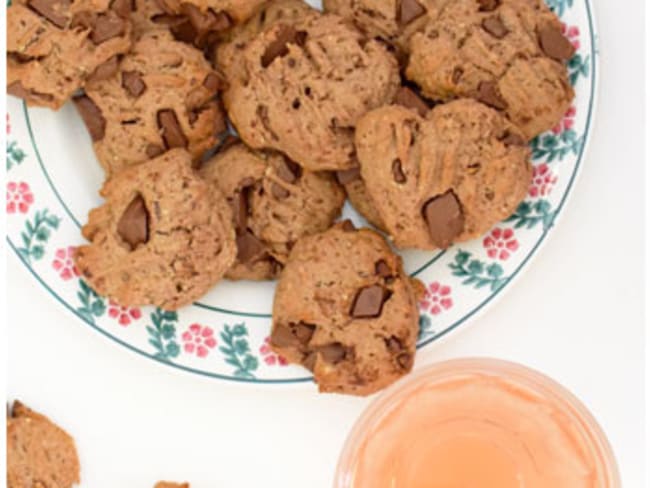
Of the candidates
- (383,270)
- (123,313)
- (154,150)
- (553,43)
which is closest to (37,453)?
(123,313)

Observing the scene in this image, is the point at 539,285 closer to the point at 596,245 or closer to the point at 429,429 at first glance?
the point at 596,245

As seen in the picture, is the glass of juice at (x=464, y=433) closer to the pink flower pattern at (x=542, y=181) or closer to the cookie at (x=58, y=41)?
the pink flower pattern at (x=542, y=181)

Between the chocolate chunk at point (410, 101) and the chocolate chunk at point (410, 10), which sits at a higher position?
the chocolate chunk at point (410, 10)

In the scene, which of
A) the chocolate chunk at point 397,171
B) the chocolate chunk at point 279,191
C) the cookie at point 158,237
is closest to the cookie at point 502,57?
the chocolate chunk at point 397,171

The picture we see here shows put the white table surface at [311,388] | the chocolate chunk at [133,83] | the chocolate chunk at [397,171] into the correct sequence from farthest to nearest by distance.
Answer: the white table surface at [311,388]
the chocolate chunk at [133,83]
the chocolate chunk at [397,171]

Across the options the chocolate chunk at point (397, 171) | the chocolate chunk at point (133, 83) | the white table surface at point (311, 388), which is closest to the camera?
the chocolate chunk at point (397, 171)

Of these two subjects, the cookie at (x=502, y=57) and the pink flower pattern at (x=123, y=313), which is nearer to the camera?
the cookie at (x=502, y=57)

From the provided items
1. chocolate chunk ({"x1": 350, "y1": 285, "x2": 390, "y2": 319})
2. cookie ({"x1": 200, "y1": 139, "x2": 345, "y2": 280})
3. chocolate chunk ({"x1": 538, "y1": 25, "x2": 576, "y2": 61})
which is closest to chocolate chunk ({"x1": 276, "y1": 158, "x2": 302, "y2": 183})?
cookie ({"x1": 200, "y1": 139, "x2": 345, "y2": 280})
